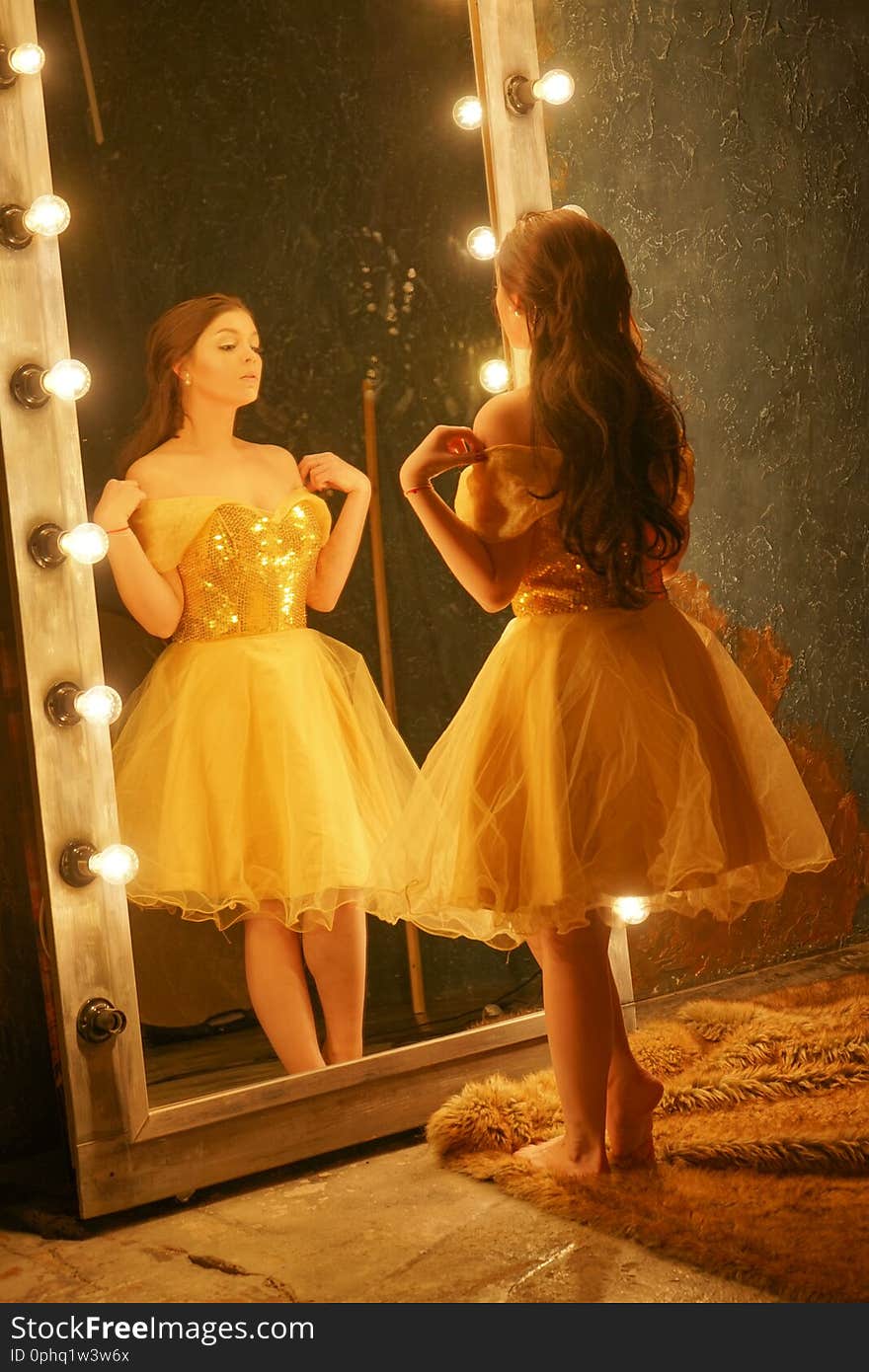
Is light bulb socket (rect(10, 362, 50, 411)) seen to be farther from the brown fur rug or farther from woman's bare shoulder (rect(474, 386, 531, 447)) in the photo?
the brown fur rug

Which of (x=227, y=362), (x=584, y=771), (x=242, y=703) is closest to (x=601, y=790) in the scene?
(x=584, y=771)

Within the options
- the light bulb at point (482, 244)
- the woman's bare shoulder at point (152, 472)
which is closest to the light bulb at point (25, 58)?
the woman's bare shoulder at point (152, 472)

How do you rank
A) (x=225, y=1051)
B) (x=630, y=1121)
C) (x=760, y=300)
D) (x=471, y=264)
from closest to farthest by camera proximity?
(x=630, y=1121)
(x=225, y=1051)
(x=471, y=264)
(x=760, y=300)

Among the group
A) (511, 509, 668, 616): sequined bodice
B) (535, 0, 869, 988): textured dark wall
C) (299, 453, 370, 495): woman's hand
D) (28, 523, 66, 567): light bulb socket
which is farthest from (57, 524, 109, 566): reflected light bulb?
(535, 0, 869, 988): textured dark wall

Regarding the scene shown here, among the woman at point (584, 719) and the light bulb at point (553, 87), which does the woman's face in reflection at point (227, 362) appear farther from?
the light bulb at point (553, 87)

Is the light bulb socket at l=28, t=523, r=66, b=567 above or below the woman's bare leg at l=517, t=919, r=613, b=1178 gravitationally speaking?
above

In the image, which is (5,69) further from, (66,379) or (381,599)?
(381,599)

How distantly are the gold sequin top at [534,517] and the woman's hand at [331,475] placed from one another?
0.30m

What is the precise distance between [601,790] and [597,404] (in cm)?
56

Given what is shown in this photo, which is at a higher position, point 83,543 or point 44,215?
point 44,215

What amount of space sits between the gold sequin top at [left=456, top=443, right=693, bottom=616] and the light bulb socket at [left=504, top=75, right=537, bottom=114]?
2.84 ft

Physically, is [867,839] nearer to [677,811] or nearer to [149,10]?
[677,811]

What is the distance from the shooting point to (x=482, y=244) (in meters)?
2.56

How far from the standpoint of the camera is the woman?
199 cm
